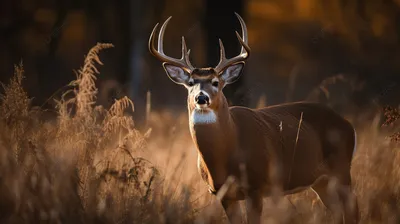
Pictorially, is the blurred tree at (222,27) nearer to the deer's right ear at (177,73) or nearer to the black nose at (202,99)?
the deer's right ear at (177,73)

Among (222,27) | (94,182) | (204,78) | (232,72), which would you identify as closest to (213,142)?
(204,78)

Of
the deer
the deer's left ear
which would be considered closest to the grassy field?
the deer

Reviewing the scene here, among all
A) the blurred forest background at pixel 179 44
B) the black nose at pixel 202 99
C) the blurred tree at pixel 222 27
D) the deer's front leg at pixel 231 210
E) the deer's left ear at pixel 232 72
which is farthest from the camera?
the blurred forest background at pixel 179 44

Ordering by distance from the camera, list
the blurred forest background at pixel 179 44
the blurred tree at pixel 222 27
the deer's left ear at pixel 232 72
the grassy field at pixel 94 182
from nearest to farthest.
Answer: the grassy field at pixel 94 182
the deer's left ear at pixel 232 72
the blurred tree at pixel 222 27
the blurred forest background at pixel 179 44

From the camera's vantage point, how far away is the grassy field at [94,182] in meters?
5.04

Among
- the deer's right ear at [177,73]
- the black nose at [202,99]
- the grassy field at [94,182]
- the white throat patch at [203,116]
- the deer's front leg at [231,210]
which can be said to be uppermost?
the deer's right ear at [177,73]

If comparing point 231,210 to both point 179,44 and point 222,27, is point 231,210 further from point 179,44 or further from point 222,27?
point 179,44

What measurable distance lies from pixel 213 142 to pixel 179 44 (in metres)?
20.1

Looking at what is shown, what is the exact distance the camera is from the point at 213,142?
5766 mm

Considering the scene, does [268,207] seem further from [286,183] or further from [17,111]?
[17,111]

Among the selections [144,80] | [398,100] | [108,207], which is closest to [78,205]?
[108,207]

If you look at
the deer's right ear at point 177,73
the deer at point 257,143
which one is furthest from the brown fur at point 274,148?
the deer's right ear at point 177,73

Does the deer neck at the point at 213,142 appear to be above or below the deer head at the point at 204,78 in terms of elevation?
below

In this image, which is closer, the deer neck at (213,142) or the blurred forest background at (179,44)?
the deer neck at (213,142)
